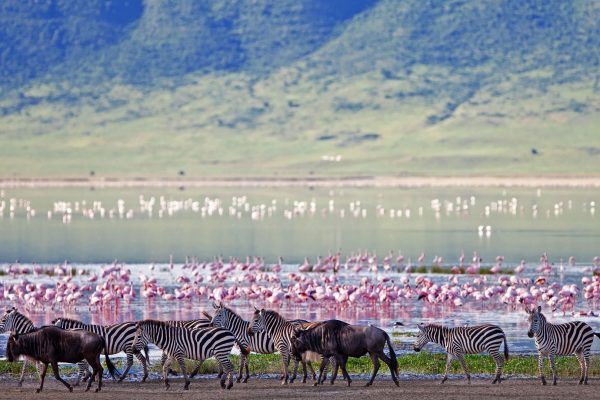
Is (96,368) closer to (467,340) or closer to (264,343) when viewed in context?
(264,343)

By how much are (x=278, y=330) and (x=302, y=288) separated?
10.8 metres

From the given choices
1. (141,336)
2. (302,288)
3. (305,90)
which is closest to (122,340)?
(141,336)

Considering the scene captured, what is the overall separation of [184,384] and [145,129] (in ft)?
409

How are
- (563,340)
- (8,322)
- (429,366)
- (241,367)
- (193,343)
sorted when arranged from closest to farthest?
(193,343), (563,340), (241,367), (8,322), (429,366)

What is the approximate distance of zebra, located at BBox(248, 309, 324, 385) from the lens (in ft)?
57.1

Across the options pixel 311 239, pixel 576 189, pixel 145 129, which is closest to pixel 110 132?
pixel 145 129

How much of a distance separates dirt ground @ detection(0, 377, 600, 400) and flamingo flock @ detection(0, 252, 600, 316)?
8.60m

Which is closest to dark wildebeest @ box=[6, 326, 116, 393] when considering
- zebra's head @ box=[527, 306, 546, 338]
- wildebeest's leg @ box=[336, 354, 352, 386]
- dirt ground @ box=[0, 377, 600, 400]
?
dirt ground @ box=[0, 377, 600, 400]

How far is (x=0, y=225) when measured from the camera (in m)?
59.2

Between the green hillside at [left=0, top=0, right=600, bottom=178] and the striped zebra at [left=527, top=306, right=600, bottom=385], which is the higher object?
the green hillside at [left=0, top=0, right=600, bottom=178]

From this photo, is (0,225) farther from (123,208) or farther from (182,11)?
(182,11)

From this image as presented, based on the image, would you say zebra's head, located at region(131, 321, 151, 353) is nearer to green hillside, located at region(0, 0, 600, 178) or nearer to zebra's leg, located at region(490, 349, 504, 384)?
zebra's leg, located at region(490, 349, 504, 384)

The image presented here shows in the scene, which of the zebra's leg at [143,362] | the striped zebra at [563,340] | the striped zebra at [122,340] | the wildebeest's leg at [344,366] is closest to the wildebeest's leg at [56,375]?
the striped zebra at [122,340]

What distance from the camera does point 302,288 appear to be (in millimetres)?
28344
